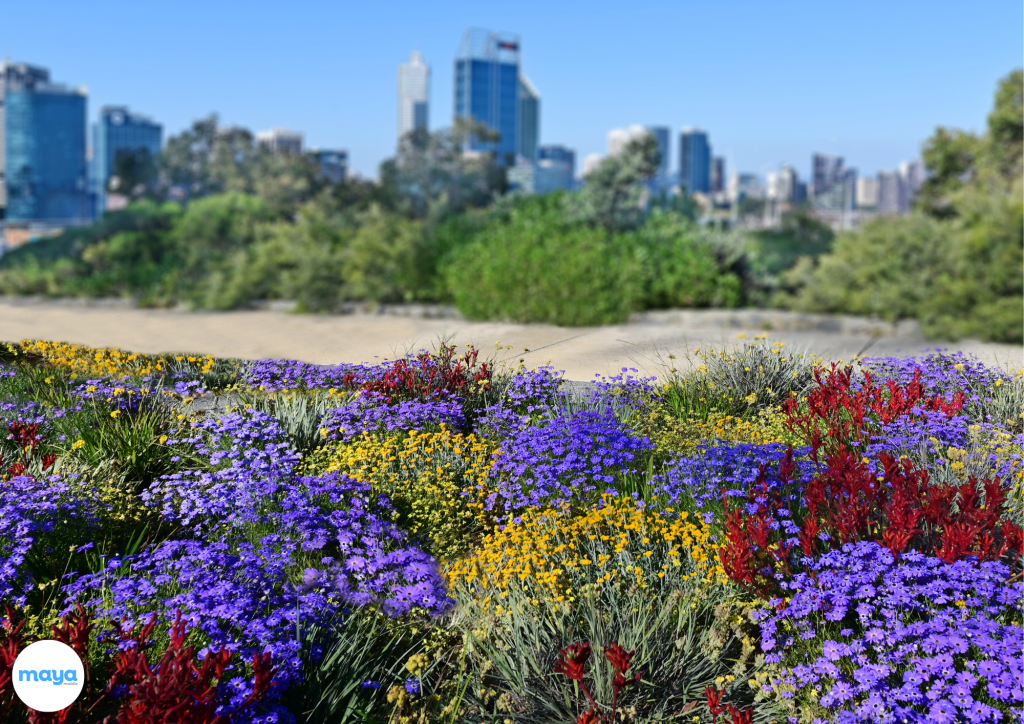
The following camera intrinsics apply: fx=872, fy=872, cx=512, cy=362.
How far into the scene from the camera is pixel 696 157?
95125 millimetres

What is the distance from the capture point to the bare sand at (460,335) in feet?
19.1

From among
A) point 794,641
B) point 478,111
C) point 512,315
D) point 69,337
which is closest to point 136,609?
point 794,641

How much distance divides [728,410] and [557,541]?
74.4 inches

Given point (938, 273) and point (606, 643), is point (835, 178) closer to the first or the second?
point (938, 273)

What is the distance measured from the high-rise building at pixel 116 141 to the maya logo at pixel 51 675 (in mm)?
18033

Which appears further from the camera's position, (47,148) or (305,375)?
(47,148)

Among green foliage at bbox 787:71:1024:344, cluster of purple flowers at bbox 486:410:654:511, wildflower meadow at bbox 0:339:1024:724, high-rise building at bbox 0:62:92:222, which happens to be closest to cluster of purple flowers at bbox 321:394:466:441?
wildflower meadow at bbox 0:339:1024:724

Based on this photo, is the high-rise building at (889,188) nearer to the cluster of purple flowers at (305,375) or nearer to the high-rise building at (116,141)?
the high-rise building at (116,141)

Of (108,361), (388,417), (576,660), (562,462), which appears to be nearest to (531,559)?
(562,462)

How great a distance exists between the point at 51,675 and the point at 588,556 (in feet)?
5.88

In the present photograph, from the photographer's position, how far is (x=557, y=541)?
3.31m

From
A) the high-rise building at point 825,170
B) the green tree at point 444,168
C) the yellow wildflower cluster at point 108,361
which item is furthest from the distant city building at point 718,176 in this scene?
the yellow wildflower cluster at point 108,361

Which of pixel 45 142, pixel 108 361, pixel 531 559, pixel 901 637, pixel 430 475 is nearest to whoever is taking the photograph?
pixel 901 637

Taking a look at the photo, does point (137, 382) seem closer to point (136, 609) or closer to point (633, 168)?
point (136, 609)
